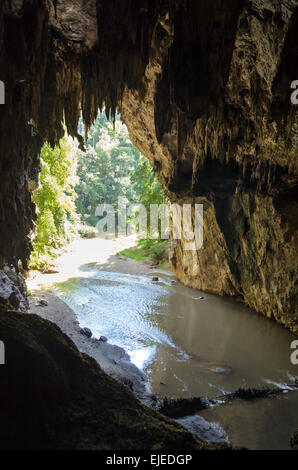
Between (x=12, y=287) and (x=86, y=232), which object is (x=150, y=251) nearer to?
(x=86, y=232)

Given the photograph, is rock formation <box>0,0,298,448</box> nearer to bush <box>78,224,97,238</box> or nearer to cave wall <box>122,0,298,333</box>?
cave wall <box>122,0,298,333</box>

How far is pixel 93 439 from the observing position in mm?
2049

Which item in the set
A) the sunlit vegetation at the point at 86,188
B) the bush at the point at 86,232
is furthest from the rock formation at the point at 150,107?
the bush at the point at 86,232

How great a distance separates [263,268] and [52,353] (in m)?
7.38

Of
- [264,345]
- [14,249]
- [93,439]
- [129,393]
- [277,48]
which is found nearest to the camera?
[93,439]

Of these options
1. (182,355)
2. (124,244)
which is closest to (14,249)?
(182,355)

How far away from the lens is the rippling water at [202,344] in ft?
15.3

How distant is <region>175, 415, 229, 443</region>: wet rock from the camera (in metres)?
4.00

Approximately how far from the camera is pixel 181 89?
5.75 metres

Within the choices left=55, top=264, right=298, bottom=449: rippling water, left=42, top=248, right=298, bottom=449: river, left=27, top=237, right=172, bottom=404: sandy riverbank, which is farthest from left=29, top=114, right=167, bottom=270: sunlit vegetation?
left=55, top=264, right=298, bottom=449: rippling water

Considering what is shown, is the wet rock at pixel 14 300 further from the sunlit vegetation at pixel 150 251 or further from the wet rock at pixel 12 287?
the sunlit vegetation at pixel 150 251

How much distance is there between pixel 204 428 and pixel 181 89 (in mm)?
5457

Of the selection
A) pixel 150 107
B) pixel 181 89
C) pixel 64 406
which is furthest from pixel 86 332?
pixel 150 107

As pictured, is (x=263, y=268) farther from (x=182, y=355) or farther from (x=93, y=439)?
(x=93, y=439)
